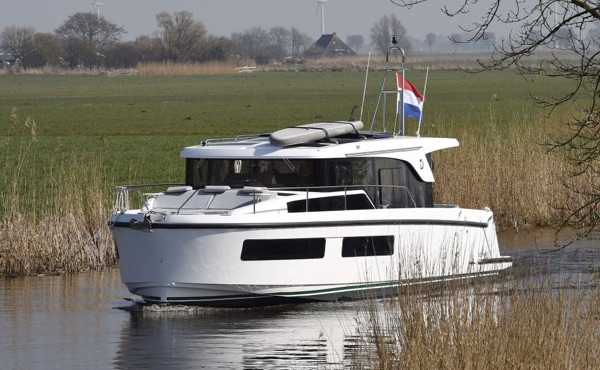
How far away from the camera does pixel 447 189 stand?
26.0 m

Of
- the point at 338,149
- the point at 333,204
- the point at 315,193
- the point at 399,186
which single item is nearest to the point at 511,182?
the point at 399,186

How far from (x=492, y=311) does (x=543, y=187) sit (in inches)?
600

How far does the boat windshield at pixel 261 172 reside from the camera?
1945cm

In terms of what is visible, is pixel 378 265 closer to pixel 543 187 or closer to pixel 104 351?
pixel 104 351

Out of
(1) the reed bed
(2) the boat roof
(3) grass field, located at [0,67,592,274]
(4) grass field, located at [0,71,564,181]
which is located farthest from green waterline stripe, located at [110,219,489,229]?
(4) grass field, located at [0,71,564,181]

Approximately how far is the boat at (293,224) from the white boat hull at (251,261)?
1 centimetres

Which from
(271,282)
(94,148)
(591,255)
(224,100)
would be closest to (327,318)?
(271,282)

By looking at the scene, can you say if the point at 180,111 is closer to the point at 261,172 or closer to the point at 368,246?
the point at 261,172

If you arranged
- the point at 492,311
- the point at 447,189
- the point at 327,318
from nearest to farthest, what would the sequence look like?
the point at 492,311
the point at 327,318
the point at 447,189

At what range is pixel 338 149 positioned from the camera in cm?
1952

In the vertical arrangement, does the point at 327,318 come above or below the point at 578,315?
below

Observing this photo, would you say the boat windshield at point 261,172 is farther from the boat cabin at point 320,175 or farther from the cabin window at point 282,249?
the cabin window at point 282,249

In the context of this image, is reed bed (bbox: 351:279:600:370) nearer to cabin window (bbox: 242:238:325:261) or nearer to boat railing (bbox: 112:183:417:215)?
cabin window (bbox: 242:238:325:261)

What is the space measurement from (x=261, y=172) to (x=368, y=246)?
1.98 meters
